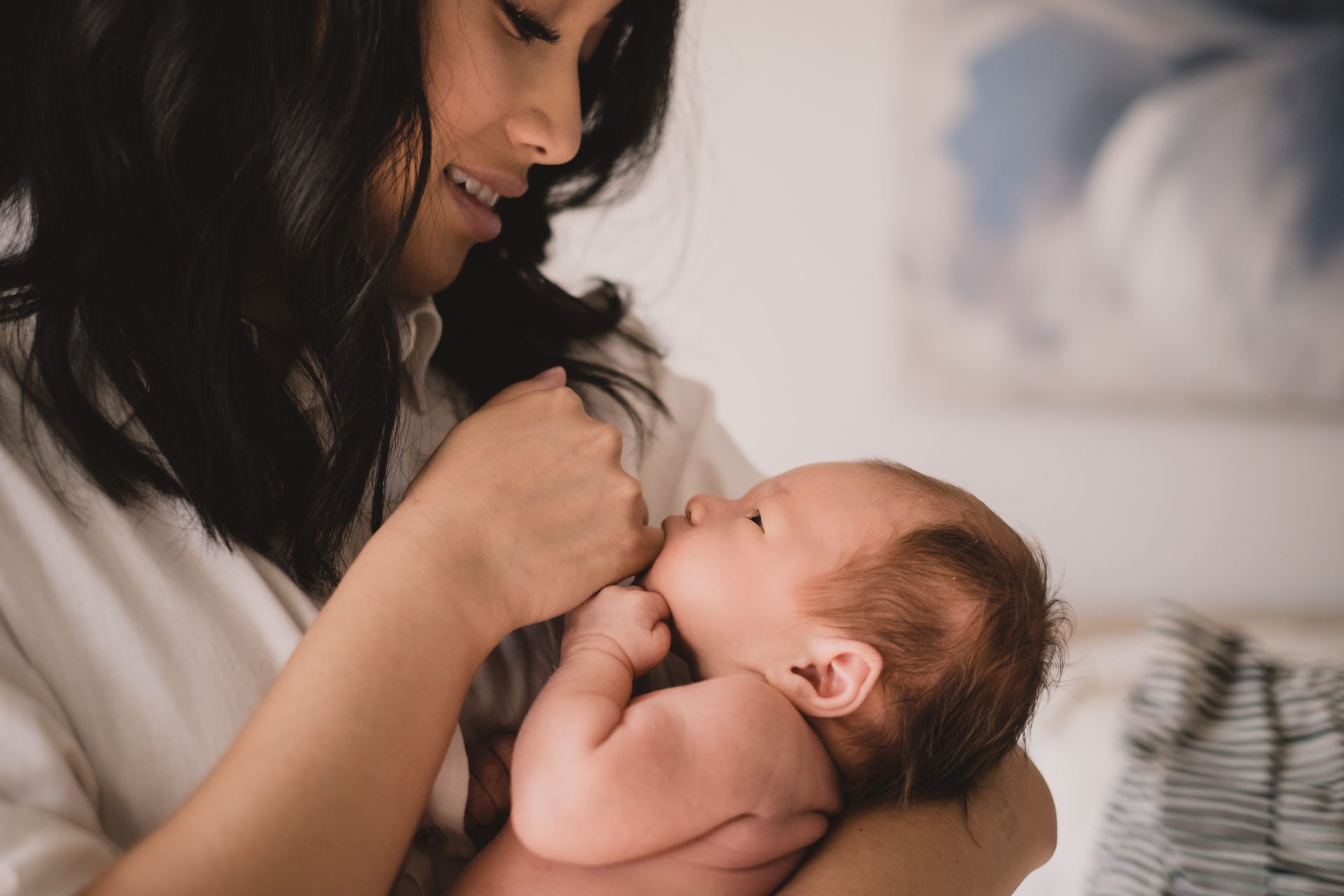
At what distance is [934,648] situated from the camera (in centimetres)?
92

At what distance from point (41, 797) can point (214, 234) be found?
489mm

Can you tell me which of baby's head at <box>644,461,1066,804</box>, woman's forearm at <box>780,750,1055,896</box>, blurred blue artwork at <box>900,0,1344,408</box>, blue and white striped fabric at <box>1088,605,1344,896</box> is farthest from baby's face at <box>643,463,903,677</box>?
blurred blue artwork at <box>900,0,1344,408</box>

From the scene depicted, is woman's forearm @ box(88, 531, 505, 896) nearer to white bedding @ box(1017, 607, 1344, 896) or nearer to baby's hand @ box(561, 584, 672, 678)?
baby's hand @ box(561, 584, 672, 678)

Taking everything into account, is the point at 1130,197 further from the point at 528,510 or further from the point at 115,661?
the point at 115,661

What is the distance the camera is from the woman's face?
906 millimetres

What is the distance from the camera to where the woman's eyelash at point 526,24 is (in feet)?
2.98

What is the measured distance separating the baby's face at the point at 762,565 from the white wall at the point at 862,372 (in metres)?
1.76

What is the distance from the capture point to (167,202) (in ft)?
2.83

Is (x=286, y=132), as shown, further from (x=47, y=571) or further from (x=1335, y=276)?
(x=1335, y=276)

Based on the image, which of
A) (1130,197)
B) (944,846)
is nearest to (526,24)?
(944,846)

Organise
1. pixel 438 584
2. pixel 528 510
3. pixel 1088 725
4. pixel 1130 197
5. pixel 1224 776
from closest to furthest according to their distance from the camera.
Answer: pixel 438 584, pixel 528 510, pixel 1224 776, pixel 1088 725, pixel 1130 197

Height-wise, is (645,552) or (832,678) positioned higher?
(645,552)

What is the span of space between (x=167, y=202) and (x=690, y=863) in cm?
76

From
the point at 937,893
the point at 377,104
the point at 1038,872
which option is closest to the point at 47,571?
the point at 377,104
